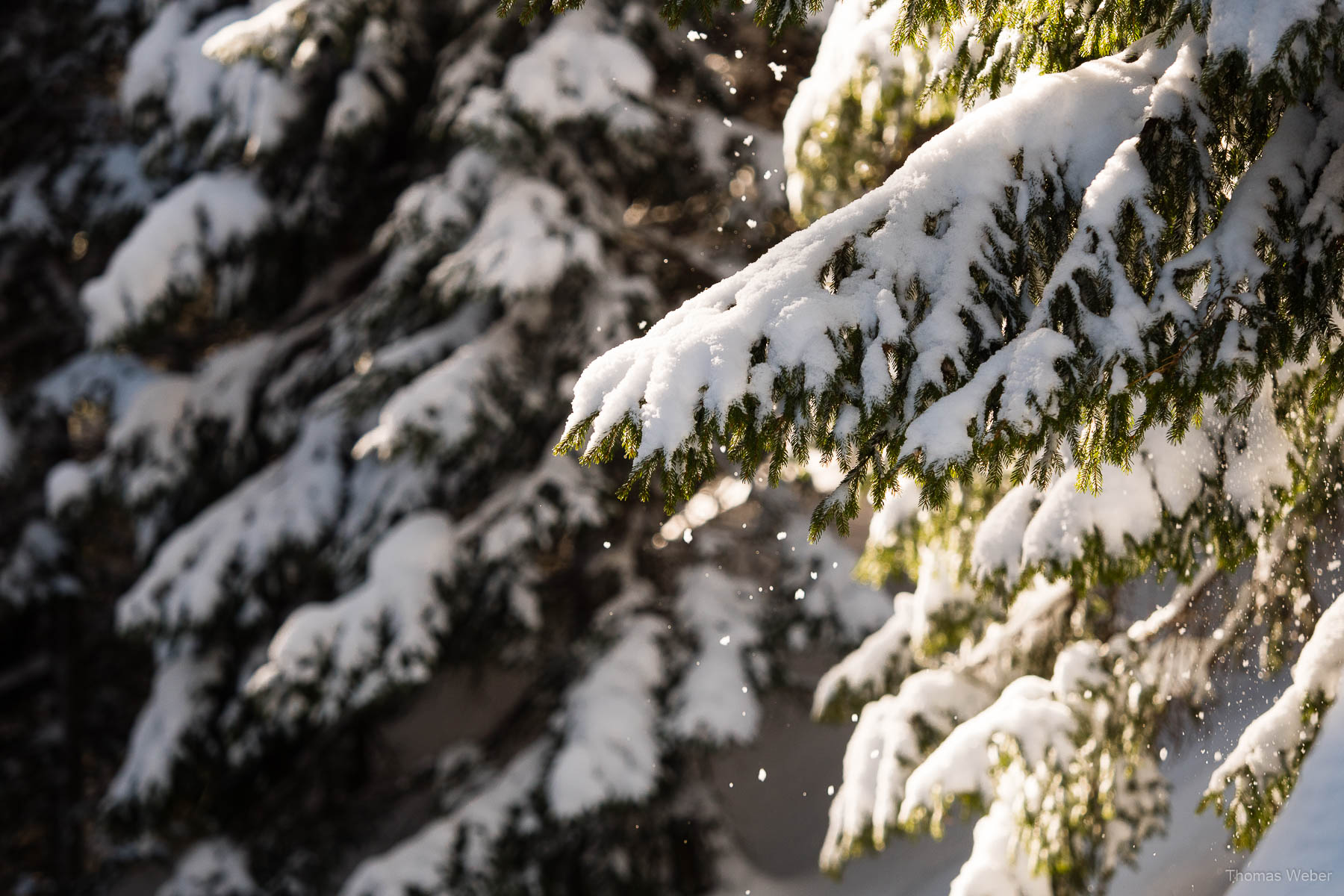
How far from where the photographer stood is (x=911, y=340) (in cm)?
158

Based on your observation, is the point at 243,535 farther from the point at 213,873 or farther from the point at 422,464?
the point at 213,873

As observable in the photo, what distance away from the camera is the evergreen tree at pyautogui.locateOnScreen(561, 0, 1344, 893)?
150cm

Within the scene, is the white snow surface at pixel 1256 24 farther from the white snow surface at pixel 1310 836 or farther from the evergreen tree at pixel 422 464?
the evergreen tree at pixel 422 464

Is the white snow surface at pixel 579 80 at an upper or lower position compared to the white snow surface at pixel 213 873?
upper

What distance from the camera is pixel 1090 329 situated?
1.55 metres

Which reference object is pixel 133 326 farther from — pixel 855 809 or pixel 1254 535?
pixel 1254 535

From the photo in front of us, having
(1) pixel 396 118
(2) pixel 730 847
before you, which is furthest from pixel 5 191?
(2) pixel 730 847

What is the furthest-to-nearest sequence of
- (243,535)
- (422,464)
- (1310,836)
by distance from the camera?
(243,535) < (422,464) < (1310,836)

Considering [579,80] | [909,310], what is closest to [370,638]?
[579,80]

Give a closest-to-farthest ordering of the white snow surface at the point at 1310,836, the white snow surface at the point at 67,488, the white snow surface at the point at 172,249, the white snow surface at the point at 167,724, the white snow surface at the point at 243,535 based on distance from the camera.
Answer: the white snow surface at the point at 1310,836
the white snow surface at the point at 243,535
the white snow surface at the point at 172,249
the white snow surface at the point at 167,724
the white snow surface at the point at 67,488

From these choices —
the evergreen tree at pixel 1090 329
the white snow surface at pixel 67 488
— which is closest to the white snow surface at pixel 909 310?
the evergreen tree at pixel 1090 329

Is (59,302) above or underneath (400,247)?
underneath

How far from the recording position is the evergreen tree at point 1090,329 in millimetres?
1499

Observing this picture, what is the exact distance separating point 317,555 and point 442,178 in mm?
2185
